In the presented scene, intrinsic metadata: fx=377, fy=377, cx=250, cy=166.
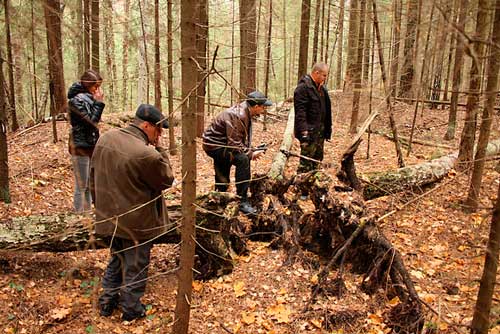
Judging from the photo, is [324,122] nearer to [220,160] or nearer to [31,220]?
[220,160]

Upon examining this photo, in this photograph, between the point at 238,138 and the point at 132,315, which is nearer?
the point at 132,315

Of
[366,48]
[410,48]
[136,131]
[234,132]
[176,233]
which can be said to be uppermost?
[366,48]

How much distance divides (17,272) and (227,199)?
8.83 feet

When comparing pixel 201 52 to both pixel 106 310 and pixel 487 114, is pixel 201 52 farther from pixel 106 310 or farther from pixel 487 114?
pixel 487 114

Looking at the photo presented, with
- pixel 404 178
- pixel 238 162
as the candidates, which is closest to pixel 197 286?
pixel 238 162

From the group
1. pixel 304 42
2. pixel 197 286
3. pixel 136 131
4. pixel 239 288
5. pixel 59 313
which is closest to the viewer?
pixel 136 131

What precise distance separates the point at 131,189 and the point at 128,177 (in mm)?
131

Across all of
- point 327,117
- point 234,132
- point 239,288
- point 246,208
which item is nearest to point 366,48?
point 327,117

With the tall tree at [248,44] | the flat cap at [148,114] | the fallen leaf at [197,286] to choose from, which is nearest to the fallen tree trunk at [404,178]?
the fallen leaf at [197,286]

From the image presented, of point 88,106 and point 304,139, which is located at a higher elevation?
point 88,106

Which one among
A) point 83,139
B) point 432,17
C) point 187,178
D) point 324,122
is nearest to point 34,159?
point 83,139

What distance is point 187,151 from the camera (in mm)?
2936

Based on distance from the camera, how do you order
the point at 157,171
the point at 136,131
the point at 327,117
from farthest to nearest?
the point at 327,117
the point at 136,131
the point at 157,171

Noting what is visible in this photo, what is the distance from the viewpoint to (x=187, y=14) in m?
2.75
